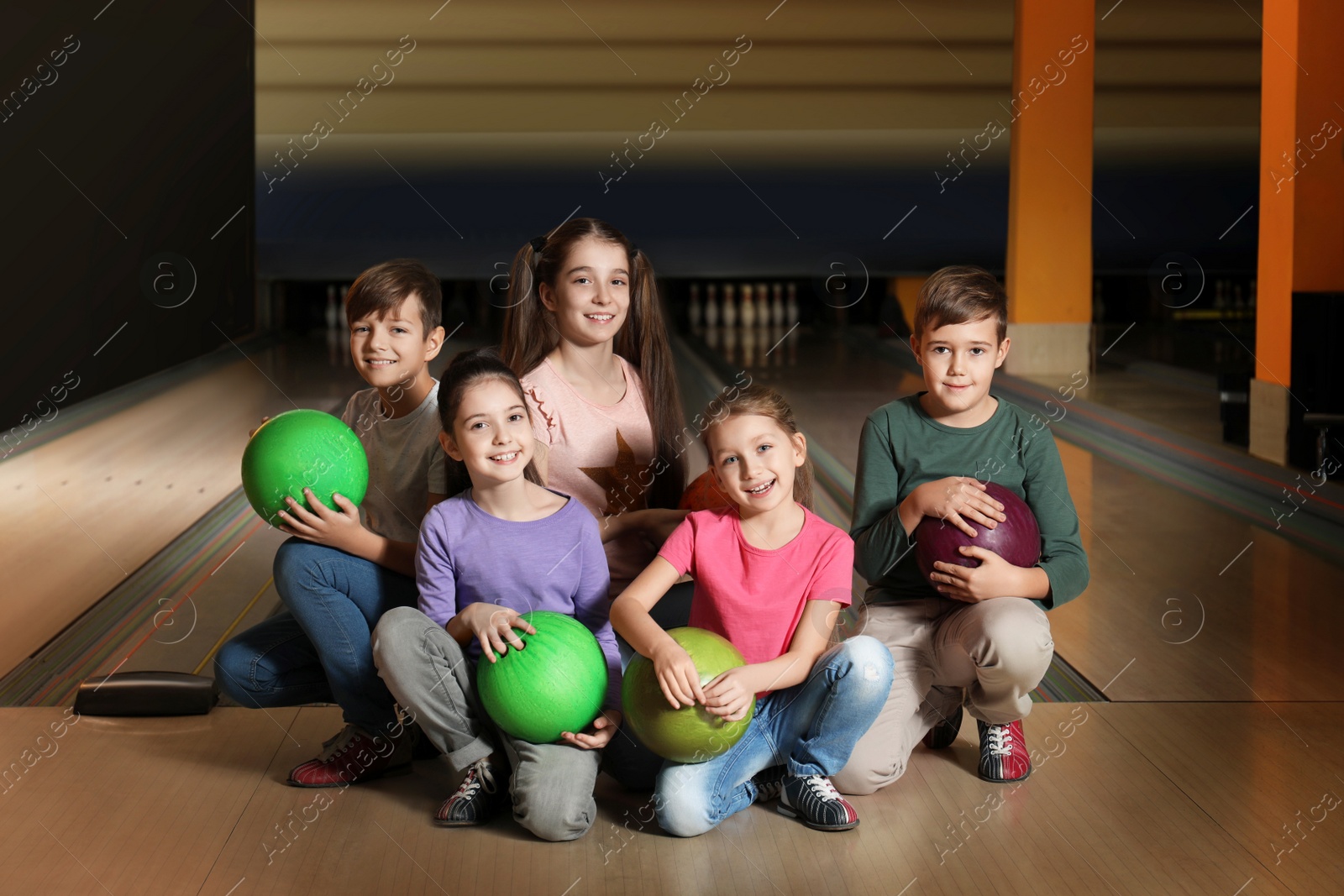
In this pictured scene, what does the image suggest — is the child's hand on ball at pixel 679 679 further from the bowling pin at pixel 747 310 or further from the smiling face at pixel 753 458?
the bowling pin at pixel 747 310

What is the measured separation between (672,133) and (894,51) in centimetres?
120

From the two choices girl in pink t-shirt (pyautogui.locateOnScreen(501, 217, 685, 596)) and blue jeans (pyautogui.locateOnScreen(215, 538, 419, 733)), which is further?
girl in pink t-shirt (pyautogui.locateOnScreen(501, 217, 685, 596))

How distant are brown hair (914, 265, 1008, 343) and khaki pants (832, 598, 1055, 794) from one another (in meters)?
0.36

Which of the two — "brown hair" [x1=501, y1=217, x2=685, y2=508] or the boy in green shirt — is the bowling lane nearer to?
the boy in green shirt

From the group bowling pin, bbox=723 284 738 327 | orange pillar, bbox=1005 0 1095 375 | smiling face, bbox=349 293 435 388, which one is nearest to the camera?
smiling face, bbox=349 293 435 388

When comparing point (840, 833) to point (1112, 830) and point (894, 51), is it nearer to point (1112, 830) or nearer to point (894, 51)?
point (1112, 830)

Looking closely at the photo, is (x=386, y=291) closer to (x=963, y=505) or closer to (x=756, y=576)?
(x=756, y=576)

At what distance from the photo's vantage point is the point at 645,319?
5.82 ft

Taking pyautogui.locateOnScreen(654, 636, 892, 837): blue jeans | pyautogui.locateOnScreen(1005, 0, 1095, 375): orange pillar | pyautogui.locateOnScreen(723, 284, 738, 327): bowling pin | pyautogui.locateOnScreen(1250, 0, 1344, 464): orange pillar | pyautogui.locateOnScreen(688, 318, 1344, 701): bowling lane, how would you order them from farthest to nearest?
pyautogui.locateOnScreen(723, 284, 738, 327): bowling pin < pyautogui.locateOnScreen(1005, 0, 1095, 375): orange pillar < pyautogui.locateOnScreen(1250, 0, 1344, 464): orange pillar < pyautogui.locateOnScreen(688, 318, 1344, 701): bowling lane < pyautogui.locateOnScreen(654, 636, 892, 837): blue jeans

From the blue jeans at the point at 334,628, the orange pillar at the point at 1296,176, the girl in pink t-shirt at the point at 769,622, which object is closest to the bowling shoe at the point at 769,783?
the girl in pink t-shirt at the point at 769,622

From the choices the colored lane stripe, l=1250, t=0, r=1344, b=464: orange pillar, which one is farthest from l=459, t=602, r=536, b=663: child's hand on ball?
l=1250, t=0, r=1344, b=464: orange pillar

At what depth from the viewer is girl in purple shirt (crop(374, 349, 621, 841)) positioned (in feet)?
4.57

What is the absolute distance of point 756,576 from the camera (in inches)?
57.6

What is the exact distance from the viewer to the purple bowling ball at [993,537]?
1475mm
